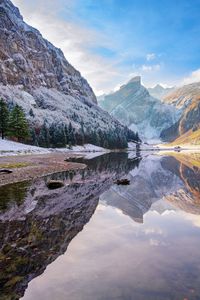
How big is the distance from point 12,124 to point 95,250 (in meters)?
90.4

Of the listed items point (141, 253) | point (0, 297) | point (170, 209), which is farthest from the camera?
point (170, 209)

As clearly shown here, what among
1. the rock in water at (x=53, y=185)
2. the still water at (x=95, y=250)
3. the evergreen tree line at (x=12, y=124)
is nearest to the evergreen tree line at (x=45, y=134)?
the evergreen tree line at (x=12, y=124)

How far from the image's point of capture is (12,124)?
97.0 metres

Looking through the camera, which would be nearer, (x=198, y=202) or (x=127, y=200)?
(x=198, y=202)

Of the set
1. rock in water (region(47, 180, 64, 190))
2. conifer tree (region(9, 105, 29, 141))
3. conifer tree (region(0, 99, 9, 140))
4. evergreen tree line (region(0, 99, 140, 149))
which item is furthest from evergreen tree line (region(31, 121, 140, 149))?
rock in water (region(47, 180, 64, 190))

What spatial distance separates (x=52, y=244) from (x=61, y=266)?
2134 mm

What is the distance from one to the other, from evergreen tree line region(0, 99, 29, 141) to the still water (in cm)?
7497

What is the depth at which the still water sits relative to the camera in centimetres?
861

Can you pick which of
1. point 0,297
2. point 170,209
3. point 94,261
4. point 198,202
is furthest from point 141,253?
point 198,202

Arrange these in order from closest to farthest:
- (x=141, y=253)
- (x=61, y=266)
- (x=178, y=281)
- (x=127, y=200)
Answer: (x=178, y=281) < (x=61, y=266) < (x=141, y=253) < (x=127, y=200)

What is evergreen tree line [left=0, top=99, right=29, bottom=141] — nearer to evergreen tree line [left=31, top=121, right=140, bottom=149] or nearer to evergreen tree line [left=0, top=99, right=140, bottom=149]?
evergreen tree line [left=0, top=99, right=140, bottom=149]

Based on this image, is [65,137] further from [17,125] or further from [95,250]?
[95,250]

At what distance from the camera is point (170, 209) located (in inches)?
846

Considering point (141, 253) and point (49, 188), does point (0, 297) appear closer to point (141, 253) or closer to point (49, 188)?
point (141, 253)
